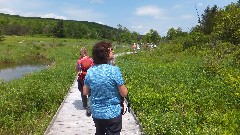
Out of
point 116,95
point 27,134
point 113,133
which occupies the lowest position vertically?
point 27,134

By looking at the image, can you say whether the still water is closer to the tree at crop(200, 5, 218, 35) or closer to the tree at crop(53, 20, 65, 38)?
the tree at crop(200, 5, 218, 35)

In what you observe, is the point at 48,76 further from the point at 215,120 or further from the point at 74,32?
the point at 74,32

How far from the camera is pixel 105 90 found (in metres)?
4.53

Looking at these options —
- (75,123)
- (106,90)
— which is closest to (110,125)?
(106,90)

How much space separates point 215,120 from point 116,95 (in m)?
4.78

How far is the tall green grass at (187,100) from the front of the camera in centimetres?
782

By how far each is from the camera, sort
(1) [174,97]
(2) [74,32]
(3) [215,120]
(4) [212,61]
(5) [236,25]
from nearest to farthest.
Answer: (3) [215,120], (1) [174,97], (4) [212,61], (5) [236,25], (2) [74,32]

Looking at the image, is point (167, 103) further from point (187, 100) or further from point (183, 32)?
point (183, 32)

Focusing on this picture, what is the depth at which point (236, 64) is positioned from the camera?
1733 centimetres

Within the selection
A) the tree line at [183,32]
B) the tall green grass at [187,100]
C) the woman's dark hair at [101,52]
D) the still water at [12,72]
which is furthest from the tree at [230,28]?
the woman's dark hair at [101,52]

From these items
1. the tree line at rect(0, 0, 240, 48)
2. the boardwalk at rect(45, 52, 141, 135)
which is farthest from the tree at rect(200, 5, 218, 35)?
the boardwalk at rect(45, 52, 141, 135)

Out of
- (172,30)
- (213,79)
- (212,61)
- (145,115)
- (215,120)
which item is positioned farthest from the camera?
(172,30)

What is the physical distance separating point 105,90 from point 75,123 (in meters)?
4.24

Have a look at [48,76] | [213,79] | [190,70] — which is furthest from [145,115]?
[48,76]
